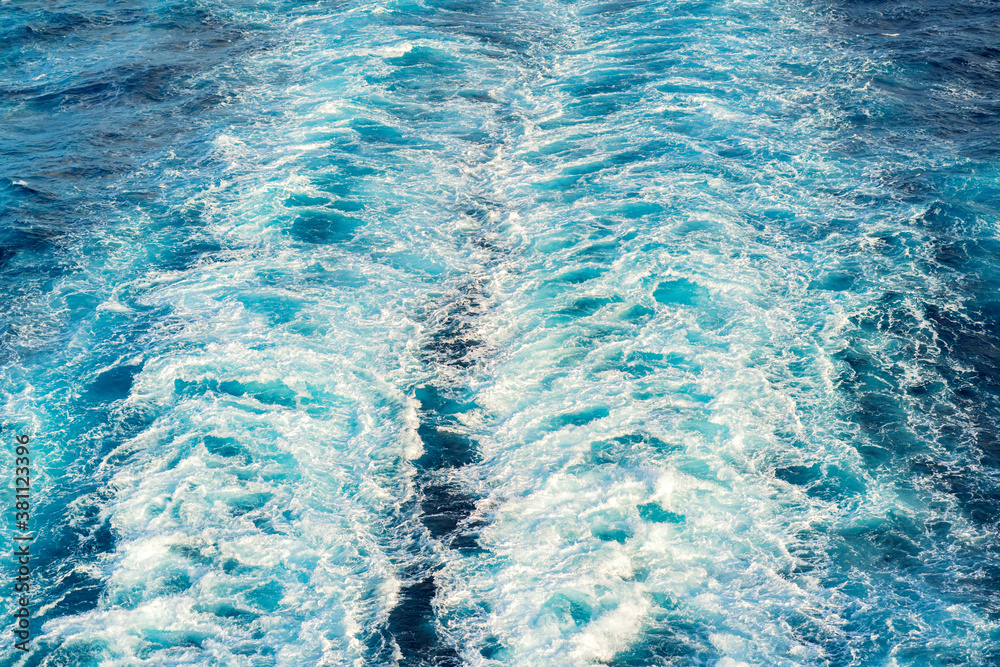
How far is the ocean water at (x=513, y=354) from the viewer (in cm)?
884

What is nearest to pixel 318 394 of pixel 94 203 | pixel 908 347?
pixel 94 203

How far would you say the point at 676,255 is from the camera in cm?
1388

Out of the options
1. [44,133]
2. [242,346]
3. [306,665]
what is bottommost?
[306,665]

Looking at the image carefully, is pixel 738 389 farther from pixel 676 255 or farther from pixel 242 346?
pixel 242 346

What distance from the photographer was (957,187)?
15000 mm

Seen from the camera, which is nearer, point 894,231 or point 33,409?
point 33,409

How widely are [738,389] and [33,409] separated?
10103 mm

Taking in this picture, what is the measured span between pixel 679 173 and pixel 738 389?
20.6 ft

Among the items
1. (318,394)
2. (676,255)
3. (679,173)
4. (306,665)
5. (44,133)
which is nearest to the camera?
(306,665)

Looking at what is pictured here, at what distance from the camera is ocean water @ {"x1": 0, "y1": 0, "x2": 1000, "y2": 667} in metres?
8.84

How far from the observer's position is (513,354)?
1220 cm

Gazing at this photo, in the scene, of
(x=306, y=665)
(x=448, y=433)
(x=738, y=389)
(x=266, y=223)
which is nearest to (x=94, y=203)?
(x=266, y=223)

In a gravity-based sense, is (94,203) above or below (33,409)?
above

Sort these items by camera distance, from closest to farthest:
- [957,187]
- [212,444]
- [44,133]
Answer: [212,444] < [957,187] < [44,133]
